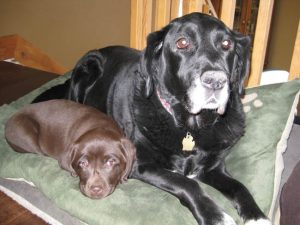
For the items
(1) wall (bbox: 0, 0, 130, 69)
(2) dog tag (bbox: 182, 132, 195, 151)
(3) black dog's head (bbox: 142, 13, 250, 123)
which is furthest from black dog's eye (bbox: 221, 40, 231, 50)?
(1) wall (bbox: 0, 0, 130, 69)

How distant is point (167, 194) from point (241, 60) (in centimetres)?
74

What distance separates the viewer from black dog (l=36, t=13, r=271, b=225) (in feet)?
5.03

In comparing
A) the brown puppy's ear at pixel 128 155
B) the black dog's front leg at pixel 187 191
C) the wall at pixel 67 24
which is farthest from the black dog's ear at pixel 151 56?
the wall at pixel 67 24

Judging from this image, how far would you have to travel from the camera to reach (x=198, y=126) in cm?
179

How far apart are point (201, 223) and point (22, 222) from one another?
0.91 m

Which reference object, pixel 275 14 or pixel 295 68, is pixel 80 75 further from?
pixel 275 14

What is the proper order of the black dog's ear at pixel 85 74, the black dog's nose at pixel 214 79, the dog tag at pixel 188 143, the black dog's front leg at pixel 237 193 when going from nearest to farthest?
1. the black dog's nose at pixel 214 79
2. the black dog's front leg at pixel 237 193
3. the dog tag at pixel 188 143
4. the black dog's ear at pixel 85 74

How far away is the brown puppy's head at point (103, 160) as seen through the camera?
5.65ft

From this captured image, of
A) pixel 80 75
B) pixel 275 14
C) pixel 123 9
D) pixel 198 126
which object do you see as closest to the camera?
pixel 198 126

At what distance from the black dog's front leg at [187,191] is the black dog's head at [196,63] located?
0.31 meters

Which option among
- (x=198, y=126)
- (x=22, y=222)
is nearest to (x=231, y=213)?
(x=198, y=126)

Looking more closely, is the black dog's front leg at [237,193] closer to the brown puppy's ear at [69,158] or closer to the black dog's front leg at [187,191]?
the black dog's front leg at [187,191]

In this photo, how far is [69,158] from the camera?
178 cm

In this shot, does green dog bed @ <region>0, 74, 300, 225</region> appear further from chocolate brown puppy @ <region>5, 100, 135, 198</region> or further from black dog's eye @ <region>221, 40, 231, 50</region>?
black dog's eye @ <region>221, 40, 231, 50</region>
